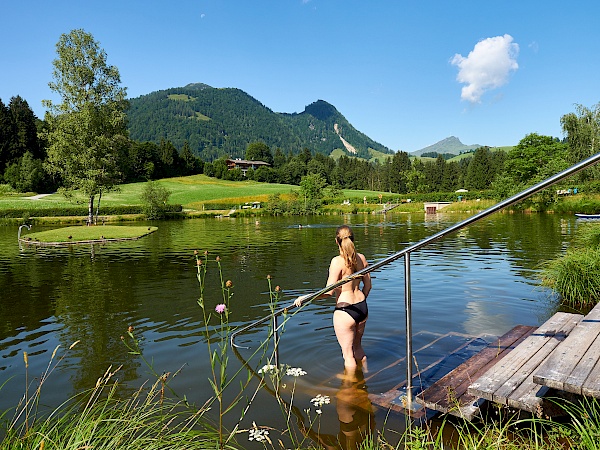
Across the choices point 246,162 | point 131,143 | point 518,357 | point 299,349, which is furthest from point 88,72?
point 246,162

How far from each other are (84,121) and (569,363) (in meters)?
41.1

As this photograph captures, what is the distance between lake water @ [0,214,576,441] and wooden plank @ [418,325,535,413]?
60 centimetres

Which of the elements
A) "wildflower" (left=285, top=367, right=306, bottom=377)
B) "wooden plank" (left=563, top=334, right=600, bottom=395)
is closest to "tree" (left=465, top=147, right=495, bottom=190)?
"wooden plank" (left=563, top=334, right=600, bottom=395)

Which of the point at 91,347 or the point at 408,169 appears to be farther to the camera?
the point at 408,169

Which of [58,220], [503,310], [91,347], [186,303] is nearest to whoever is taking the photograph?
[91,347]

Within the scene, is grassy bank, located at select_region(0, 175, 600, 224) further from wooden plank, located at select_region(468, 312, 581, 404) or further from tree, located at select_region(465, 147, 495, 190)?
wooden plank, located at select_region(468, 312, 581, 404)

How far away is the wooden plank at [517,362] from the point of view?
11.5 feet

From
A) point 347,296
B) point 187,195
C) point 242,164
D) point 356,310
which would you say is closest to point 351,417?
point 356,310

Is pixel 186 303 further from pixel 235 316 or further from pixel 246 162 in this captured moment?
pixel 246 162

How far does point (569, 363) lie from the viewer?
10.3 feet

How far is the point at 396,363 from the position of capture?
19.7 ft

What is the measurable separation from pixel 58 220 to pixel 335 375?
52.8 m

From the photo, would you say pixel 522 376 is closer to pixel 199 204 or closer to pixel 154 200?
pixel 154 200

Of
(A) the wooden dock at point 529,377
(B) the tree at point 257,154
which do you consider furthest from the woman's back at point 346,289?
(B) the tree at point 257,154
